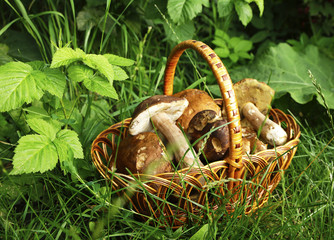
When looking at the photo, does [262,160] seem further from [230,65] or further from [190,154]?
[230,65]

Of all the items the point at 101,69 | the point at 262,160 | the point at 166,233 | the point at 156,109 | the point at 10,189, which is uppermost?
the point at 101,69

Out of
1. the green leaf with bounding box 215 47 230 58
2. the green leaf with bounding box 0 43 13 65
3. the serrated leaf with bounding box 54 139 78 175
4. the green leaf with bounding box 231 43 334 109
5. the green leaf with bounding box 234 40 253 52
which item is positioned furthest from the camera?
the green leaf with bounding box 234 40 253 52

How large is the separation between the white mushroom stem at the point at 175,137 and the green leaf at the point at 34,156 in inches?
21.6

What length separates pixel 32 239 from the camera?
1711 millimetres

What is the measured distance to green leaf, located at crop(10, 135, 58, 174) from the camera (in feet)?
4.89

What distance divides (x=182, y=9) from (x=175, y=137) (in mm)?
1054

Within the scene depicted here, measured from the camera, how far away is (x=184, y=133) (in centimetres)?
158

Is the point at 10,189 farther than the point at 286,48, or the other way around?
the point at 286,48

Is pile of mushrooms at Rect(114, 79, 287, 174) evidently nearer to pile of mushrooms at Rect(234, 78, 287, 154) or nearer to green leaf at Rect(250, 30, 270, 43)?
pile of mushrooms at Rect(234, 78, 287, 154)

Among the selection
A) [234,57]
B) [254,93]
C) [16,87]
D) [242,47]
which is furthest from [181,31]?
[16,87]

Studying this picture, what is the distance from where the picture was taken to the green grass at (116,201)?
62.0 inches

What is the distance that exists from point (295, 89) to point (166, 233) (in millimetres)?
1665

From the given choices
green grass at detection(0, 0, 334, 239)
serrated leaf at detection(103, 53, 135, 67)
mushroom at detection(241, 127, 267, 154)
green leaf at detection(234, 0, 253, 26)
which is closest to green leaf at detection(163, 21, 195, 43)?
green grass at detection(0, 0, 334, 239)

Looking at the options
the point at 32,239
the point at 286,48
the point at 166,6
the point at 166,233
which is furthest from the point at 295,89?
the point at 32,239
